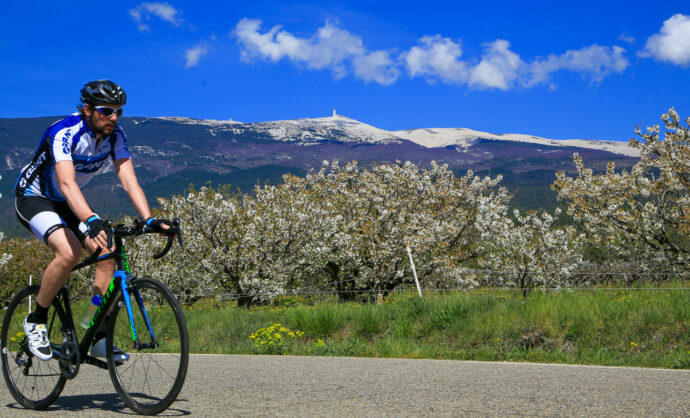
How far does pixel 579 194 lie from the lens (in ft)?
64.5

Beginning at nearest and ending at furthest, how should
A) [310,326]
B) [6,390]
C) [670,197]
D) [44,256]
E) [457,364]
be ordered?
[6,390]
[457,364]
[310,326]
[670,197]
[44,256]

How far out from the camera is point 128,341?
4.39m

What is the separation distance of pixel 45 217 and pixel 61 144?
60 cm

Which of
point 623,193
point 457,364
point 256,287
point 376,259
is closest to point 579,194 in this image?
point 623,193

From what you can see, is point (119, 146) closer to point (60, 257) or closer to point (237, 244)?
point (60, 257)

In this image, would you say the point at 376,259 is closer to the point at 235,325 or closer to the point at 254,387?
the point at 235,325

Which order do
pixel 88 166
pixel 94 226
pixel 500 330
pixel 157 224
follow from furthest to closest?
1. pixel 500 330
2. pixel 88 166
3. pixel 157 224
4. pixel 94 226

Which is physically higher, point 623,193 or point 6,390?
point 623,193

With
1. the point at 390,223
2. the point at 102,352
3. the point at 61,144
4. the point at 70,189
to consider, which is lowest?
the point at 102,352

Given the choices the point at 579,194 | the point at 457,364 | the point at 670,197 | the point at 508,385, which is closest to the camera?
the point at 508,385

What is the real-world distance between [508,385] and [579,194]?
15.8 m

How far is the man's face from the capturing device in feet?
15.3

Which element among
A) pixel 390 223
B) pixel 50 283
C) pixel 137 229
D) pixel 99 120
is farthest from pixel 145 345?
pixel 390 223

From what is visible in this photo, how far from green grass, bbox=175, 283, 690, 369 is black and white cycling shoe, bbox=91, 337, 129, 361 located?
13.3 ft
